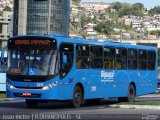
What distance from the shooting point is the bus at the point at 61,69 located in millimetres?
25359

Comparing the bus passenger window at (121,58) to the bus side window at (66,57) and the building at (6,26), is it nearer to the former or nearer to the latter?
the bus side window at (66,57)

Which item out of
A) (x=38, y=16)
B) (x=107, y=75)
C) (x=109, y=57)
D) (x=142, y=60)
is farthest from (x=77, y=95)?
(x=38, y=16)

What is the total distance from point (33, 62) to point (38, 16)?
95.3 meters

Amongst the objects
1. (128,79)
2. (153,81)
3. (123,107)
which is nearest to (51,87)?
(123,107)

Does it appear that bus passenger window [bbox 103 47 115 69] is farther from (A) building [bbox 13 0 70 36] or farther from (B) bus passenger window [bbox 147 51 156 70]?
(A) building [bbox 13 0 70 36]

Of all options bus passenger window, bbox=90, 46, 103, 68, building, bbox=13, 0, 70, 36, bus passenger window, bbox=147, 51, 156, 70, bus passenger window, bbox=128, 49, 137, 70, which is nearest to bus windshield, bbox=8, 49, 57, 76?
bus passenger window, bbox=90, 46, 103, 68

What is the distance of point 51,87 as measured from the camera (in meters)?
25.4

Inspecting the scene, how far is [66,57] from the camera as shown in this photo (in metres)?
26.0

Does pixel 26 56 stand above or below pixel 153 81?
above

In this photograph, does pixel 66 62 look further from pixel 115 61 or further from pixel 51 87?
pixel 115 61

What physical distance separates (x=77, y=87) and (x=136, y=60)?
650cm

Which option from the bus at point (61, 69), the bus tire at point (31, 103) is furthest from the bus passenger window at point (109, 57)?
the bus tire at point (31, 103)

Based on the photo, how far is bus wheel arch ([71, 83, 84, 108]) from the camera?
26625 millimetres

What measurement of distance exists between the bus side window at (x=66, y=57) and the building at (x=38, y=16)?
7316 centimetres
